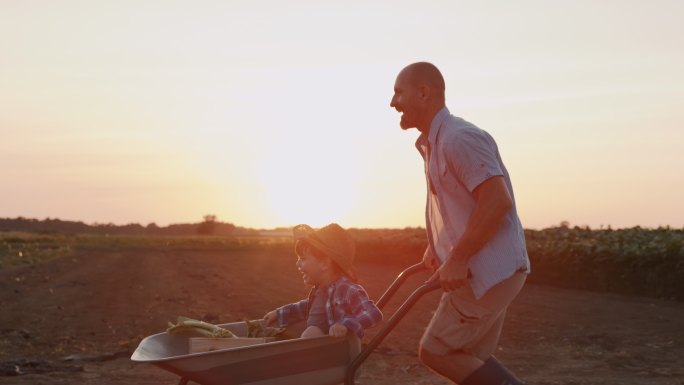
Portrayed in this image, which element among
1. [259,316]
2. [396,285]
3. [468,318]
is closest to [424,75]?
[468,318]

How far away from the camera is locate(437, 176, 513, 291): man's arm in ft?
15.8

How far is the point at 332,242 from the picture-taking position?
18.3 ft

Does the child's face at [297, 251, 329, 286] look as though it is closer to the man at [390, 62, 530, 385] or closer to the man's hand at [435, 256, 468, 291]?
the man at [390, 62, 530, 385]

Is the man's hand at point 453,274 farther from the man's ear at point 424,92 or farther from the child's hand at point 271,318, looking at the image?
the child's hand at point 271,318

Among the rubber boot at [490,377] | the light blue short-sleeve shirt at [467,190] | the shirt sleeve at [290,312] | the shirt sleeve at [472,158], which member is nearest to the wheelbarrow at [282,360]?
the light blue short-sleeve shirt at [467,190]

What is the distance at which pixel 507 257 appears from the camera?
493 cm

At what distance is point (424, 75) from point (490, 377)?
1526 mm

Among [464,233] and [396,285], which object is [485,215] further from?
[396,285]

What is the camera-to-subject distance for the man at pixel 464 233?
15.9 ft

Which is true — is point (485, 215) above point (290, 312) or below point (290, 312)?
above

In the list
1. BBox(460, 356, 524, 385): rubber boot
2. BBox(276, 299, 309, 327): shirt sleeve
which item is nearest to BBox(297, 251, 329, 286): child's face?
BBox(276, 299, 309, 327): shirt sleeve

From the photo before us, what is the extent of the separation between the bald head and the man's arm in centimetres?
62

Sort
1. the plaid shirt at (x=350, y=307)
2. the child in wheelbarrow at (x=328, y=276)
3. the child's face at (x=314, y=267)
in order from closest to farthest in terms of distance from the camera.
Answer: the plaid shirt at (x=350, y=307)
the child in wheelbarrow at (x=328, y=276)
the child's face at (x=314, y=267)

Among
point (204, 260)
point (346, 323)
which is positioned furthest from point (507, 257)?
point (204, 260)
